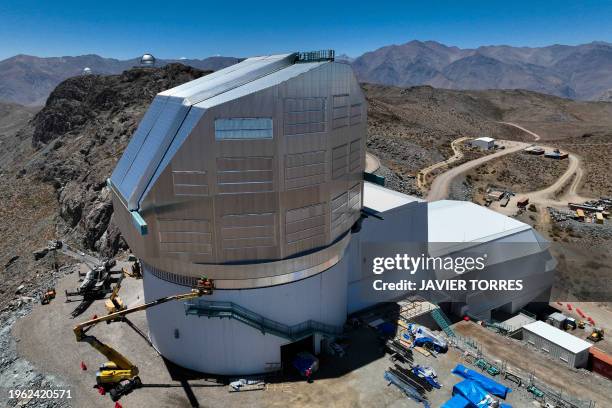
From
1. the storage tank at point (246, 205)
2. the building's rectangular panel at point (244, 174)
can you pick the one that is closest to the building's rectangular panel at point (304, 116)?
the storage tank at point (246, 205)

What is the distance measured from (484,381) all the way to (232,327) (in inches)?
597

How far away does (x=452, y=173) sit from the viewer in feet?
279

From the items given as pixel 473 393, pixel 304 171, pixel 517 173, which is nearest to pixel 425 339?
pixel 473 393

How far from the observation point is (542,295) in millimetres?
49344

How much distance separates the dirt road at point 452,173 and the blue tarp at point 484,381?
1898 inches

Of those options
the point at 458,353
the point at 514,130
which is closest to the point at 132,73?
the point at 458,353

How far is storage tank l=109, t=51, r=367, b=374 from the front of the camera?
922 inches

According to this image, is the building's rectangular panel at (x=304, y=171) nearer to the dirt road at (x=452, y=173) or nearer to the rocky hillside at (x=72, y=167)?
the rocky hillside at (x=72, y=167)

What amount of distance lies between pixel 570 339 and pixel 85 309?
4076cm

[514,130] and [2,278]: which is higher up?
[514,130]

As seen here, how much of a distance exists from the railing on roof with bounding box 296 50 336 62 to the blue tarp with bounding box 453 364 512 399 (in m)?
20.8

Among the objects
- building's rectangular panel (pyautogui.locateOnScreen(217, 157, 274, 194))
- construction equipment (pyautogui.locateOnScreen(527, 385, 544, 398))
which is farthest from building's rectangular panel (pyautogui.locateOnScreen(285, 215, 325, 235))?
construction equipment (pyautogui.locateOnScreen(527, 385, 544, 398))

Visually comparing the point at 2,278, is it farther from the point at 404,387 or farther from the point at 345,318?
the point at 404,387

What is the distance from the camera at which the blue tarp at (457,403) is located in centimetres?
2355
